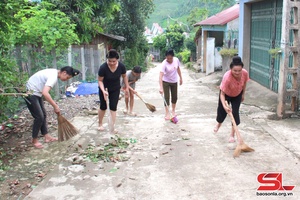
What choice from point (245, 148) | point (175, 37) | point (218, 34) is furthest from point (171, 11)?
point (245, 148)

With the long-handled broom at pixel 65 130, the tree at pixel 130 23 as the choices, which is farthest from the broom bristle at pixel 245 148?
the tree at pixel 130 23

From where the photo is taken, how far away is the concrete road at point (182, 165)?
12.9ft

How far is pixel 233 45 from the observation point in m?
14.7

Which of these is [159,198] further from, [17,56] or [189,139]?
[17,56]

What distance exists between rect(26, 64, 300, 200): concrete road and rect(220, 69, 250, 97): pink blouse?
900mm

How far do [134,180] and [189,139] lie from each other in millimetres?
1921

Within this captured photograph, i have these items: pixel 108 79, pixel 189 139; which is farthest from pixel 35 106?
pixel 189 139

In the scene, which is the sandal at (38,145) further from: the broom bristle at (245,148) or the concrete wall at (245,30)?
the concrete wall at (245,30)

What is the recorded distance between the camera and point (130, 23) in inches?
802

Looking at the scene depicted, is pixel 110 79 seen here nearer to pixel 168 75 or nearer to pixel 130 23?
pixel 168 75

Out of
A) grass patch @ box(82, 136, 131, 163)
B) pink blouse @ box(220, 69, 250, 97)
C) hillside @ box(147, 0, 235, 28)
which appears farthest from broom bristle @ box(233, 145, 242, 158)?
hillside @ box(147, 0, 235, 28)

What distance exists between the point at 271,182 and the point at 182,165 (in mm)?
1220

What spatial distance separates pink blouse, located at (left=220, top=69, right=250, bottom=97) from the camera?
17.5 feet

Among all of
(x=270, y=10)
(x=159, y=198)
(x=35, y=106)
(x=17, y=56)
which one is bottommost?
(x=159, y=198)
